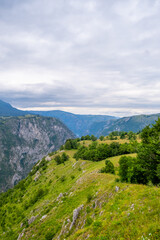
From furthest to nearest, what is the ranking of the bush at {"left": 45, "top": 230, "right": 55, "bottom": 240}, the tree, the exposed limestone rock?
the tree, the bush at {"left": 45, "top": 230, "right": 55, "bottom": 240}, the exposed limestone rock

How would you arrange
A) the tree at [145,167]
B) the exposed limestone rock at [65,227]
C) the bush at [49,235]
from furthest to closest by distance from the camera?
the tree at [145,167], the bush at [49,235], the exposed limestone rock at [65,227]

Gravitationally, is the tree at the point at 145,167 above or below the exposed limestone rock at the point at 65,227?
above

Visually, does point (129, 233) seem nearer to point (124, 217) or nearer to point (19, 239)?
point (124, 217)

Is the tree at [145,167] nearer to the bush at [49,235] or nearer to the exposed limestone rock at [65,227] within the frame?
the exposed limestone rock at [65,227]

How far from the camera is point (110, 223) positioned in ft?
45.2

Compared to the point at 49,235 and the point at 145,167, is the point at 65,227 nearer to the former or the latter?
the point at 49,235

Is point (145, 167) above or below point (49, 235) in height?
above

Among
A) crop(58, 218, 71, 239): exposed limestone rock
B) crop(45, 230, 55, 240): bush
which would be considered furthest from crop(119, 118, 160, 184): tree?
crop(45, 230, 55, 240): bush

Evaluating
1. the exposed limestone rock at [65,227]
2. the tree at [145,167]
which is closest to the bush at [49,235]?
the exposed limestone rock at [65,227]

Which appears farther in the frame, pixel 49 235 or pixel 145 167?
pixel 145 167

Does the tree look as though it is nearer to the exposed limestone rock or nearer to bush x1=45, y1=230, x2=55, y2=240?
the exposed limestone rock

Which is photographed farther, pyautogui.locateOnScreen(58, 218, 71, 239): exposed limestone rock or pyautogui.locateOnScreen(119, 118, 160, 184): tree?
pyautogui.locateOnScreen(119, 118, 160, 184): tree

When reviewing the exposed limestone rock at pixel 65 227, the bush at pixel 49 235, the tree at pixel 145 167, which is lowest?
the bush at pixel 49 235

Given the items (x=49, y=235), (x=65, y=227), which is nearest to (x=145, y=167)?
(x=65, y=227)
